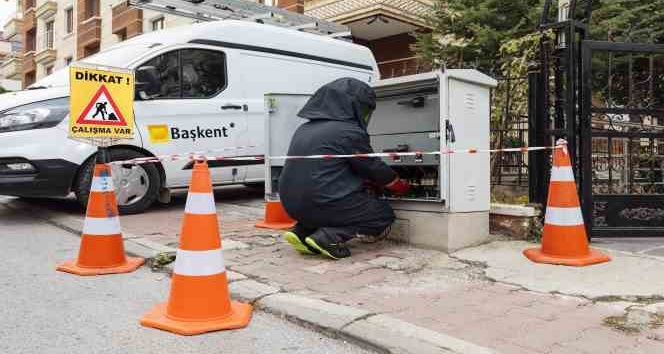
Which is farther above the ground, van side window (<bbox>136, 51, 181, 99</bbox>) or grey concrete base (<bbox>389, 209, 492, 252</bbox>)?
van side window (<bbox>136, 51, 181, 99</bbox>)

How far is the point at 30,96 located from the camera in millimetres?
6012

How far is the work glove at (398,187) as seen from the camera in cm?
455

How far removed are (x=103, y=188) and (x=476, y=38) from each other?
28.1ft

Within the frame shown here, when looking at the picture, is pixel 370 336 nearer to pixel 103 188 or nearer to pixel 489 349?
pixel 489 349

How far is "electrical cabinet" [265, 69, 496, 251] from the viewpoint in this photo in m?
4.47

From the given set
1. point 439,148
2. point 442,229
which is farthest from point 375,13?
point 442,229

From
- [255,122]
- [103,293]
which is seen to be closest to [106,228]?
[103,293]

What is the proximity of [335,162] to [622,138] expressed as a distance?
2.70 m

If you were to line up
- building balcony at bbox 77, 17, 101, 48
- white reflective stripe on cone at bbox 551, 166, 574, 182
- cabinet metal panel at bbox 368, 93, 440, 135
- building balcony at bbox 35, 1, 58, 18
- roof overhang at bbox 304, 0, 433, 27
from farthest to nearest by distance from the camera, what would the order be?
building balcony at bbox 35, 1, 58, 18, building balcony at bbox 77, 17, 101, 48, roof overhang at bbox 304, 0, 433, 27, cabinet metal panel at bbox 368, 93, 440, 135, white reflective stripe on cone at bbox 551, 166, 574, 182

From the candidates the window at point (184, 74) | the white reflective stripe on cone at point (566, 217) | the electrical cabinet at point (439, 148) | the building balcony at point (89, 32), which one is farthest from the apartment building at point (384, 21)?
the building balcony at point (89, 32)

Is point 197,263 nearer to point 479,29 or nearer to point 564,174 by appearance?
point 564,174

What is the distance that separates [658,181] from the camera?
5.09 meters

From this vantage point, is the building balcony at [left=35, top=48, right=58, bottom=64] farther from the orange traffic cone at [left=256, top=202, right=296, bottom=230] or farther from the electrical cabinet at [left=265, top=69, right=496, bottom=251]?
the electrical cabinet at [left=265, top=69, right=496, bottom=251]

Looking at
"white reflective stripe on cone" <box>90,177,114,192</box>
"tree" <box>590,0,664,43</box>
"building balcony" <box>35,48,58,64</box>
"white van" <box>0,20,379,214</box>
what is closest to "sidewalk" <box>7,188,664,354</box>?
"white reflective stripe on cone" <box>90,177,114,192</box>
